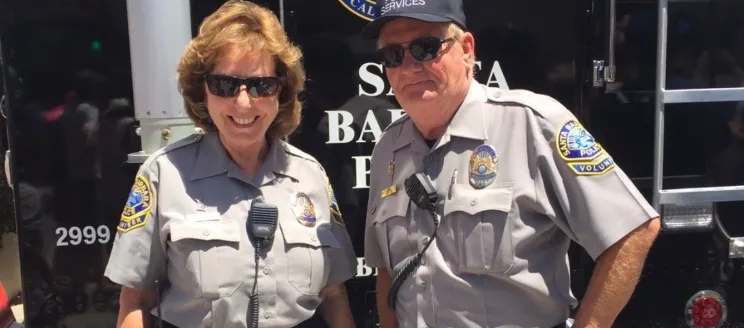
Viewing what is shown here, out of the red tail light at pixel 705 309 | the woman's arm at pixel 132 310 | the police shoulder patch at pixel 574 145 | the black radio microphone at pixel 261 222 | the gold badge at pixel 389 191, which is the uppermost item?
the police shoulder patch at pixel 574 145

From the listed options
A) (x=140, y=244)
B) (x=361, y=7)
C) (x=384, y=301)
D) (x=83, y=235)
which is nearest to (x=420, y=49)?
(x=361, y=7)

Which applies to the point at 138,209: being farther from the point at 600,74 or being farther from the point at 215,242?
the point at 600,74

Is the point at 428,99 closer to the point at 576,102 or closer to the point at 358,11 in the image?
the point at 358,11

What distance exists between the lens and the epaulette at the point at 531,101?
5.64ft

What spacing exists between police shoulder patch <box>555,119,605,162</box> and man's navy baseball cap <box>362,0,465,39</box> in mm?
374

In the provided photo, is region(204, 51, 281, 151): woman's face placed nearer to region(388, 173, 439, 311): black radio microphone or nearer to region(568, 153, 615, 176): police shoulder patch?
region(388, 173, 439, 311): black radio microphone

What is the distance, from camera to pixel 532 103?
175 centimetres

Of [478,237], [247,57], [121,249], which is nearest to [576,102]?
[478,237]

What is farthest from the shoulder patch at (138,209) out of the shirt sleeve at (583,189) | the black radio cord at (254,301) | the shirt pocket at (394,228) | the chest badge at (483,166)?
the shirt sleeve at (583,189)

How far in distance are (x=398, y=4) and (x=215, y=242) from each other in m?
0.78

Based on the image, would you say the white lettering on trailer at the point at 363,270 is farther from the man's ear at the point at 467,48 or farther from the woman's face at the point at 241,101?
the man's ear at the point at 467,48

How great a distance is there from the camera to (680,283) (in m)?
2.60

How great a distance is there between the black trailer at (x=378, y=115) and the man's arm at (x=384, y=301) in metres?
0.37

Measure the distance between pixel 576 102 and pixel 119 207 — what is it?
1676mm
